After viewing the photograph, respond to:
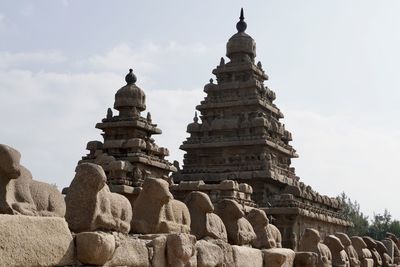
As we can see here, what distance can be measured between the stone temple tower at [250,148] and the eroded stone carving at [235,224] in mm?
17415

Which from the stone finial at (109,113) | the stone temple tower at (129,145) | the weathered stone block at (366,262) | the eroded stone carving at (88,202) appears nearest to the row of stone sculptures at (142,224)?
the eroded stone carving at (88,202)

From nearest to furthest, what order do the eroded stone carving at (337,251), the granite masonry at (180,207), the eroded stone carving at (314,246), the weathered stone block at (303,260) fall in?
the granite masonry at (180,207)
the weathered stone block at (303,260)
the eroded stone carving at (314,246)
the eroded stone carving at (337,251)

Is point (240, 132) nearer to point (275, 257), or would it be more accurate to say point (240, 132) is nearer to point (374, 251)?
point (374, 251)

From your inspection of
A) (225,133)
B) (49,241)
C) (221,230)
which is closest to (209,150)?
(225,133)

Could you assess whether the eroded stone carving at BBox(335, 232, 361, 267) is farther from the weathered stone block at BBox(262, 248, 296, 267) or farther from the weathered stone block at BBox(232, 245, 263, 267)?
the weathered stone block at BBox(232, 245, 263, 267)

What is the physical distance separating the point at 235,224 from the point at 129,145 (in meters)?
20.3

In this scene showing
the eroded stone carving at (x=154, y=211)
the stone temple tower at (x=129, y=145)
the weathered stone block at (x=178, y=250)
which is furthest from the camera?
the stone temple tower at (x=129, y=145)

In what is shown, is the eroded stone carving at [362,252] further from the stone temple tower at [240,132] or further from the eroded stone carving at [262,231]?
the stone temple tower at [240,132]

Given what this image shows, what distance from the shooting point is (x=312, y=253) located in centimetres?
885

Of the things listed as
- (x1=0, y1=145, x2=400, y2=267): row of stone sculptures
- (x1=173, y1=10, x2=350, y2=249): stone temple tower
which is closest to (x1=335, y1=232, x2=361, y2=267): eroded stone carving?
(x1=0, y1=145, x2=400, y2=267): row of stone sculptures

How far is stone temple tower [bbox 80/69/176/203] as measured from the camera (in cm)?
2512

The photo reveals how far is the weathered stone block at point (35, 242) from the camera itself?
3.69 metres

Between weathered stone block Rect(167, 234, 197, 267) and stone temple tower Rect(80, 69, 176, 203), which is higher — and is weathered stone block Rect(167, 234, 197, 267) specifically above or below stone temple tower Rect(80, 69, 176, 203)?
below

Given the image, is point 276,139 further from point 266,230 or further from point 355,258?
point 266,230
